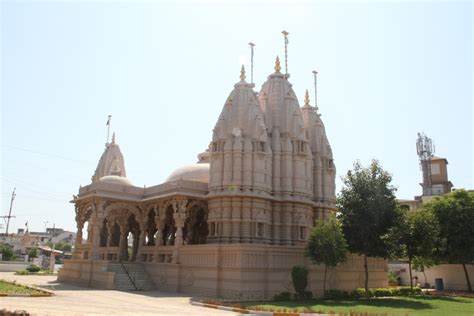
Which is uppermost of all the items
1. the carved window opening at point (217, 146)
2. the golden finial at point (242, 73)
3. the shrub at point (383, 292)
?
the golden finial at point (242, 73)

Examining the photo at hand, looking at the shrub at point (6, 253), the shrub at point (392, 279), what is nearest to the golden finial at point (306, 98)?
the shrub at point (392, 279)

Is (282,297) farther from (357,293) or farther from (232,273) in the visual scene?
(357,293)

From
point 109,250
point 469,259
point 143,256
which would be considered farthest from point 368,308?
point 109,250

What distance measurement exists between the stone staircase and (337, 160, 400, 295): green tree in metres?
14.7

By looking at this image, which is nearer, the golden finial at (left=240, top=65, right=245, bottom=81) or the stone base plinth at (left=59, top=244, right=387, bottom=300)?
the stone base plinth at (left=59, top=244, right=387, bottom=300)

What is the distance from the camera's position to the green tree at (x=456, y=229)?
36469 mm

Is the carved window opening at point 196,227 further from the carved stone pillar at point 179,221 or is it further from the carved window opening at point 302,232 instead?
the carved window opening at point 302,232

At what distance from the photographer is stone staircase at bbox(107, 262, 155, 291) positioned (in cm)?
3180

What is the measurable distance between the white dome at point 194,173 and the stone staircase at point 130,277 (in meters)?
8.69

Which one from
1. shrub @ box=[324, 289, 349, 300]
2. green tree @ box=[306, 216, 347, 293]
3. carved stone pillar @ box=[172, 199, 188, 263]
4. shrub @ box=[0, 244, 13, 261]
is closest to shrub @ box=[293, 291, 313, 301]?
shrub @ box=[324, 289, 349, 300]

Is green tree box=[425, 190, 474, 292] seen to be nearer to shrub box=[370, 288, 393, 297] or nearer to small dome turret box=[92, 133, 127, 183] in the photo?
shrub box=[370, 288, 393, 297]

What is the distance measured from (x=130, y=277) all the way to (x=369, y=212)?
17.5m

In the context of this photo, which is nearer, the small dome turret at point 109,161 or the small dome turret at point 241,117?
the small dome turret at point 241,117

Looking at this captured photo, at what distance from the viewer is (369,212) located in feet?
96.4
